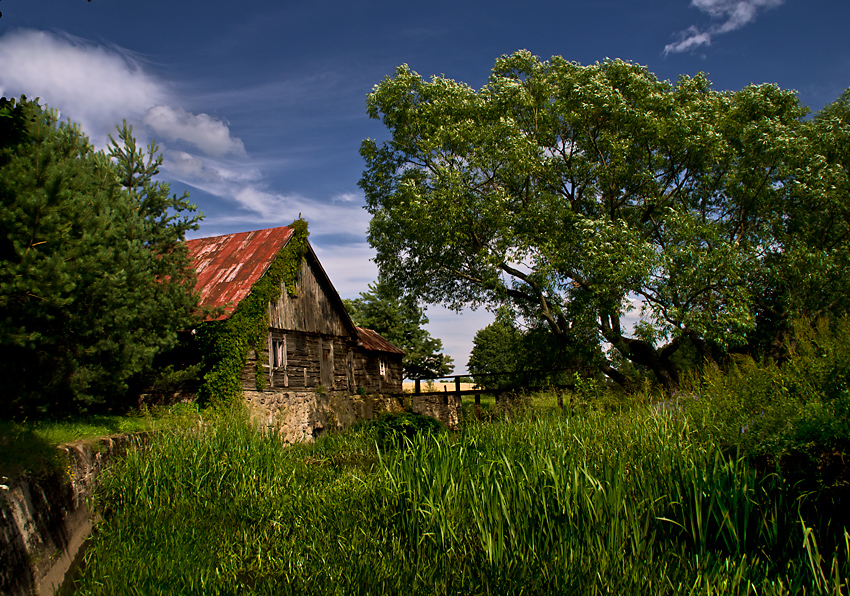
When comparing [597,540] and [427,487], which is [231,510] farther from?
[597,540]

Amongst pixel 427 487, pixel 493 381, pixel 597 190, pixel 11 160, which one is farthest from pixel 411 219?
pixel 493 381

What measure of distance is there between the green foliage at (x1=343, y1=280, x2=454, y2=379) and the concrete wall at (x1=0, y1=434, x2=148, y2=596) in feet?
98.1

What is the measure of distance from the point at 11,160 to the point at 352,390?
46.5 ft

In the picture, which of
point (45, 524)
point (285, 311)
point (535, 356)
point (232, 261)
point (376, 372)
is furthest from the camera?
point (376, 372)

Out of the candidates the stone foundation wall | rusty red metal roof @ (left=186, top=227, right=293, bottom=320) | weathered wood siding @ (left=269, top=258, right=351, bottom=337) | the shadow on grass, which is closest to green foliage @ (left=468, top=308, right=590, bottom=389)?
the stone foundation wall

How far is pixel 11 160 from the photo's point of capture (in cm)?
758

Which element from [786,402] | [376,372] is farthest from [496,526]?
[376,372]

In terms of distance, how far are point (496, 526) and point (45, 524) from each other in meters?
5.18

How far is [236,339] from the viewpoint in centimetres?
1441

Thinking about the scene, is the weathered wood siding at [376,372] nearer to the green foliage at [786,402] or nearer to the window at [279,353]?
the window at [279,353]

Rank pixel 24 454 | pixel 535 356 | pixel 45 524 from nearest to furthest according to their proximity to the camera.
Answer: pixel 45 524 → pixel 24 454 → pixel 535 356

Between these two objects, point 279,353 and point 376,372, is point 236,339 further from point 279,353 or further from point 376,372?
point 376,372

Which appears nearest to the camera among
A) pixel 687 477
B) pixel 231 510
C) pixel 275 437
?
pixel 687 477

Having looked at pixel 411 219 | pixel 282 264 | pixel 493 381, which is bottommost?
pixel 493 381
